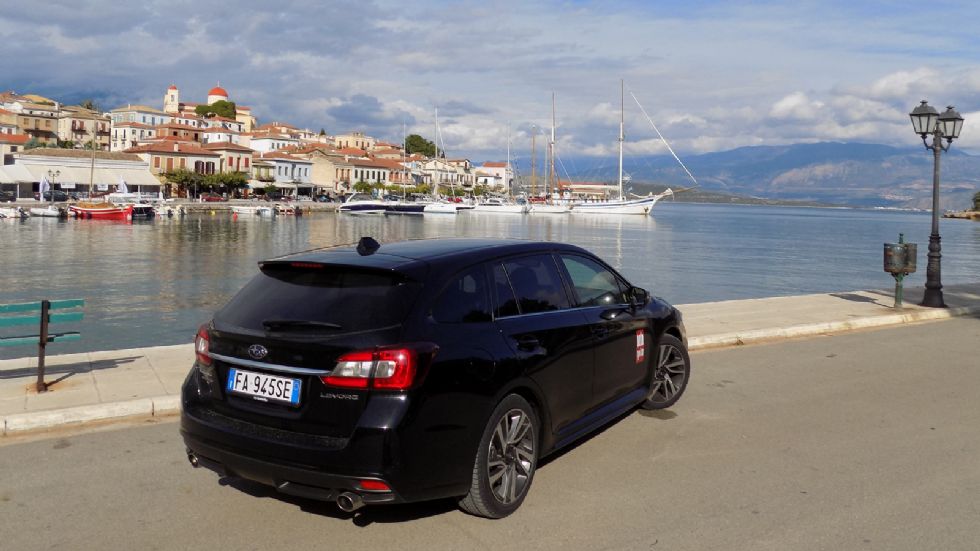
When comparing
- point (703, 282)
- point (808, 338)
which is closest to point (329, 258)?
point (808, 338)

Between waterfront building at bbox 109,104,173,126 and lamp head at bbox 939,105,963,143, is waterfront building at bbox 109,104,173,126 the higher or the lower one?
the higher one

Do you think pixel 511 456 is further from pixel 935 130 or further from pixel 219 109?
pixel 219 109

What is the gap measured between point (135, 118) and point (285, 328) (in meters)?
148

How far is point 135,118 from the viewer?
138 meters

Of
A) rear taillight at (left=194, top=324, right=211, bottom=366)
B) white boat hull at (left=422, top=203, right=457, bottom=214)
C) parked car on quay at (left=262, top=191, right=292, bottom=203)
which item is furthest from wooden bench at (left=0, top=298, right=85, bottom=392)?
parked car on quay at (left=262, top=191, right=292, bottom=203)

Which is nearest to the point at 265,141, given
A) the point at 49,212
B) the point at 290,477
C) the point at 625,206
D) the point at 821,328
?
the point at 625,206

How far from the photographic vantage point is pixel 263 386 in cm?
431

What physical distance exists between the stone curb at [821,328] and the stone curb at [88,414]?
635cm

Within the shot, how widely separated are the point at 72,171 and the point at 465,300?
344 feet

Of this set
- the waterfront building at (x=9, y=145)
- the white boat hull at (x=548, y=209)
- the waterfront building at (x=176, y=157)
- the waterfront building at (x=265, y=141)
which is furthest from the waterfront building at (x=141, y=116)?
the white boat hull at (x=548, y=209)

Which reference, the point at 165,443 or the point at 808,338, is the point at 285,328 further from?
the point at 808,338

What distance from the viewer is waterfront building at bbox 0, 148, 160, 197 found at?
91.2 meters

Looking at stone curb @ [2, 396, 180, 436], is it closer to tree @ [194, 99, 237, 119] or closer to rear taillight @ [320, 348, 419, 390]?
rear taillight @ [320, 348, 419, 390]

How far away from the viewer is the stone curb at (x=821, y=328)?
10680 mm
